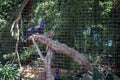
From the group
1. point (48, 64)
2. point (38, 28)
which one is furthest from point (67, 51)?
point (38, 28)

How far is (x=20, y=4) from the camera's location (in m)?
4.30

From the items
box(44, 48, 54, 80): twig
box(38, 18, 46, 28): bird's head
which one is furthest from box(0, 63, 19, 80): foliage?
box(38, 18, 46, 28): bird's head

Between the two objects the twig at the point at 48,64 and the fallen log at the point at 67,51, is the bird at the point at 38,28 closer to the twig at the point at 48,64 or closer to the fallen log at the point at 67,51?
the fallen log at the point at 67,51

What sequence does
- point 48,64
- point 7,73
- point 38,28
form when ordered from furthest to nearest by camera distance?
point 38,28
point 48,64
point 7,73

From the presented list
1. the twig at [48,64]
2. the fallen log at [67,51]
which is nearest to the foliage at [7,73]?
the twig at [48,64]

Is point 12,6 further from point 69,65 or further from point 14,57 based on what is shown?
point 69,65

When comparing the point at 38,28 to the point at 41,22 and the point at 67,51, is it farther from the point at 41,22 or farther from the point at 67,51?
the point at 67,51

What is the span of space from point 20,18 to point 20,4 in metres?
0.26

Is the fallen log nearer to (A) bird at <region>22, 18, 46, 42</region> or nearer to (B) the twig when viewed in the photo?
(B) the twig

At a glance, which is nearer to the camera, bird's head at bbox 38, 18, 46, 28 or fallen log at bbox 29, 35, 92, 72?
fallen log at bbox 29, 35, 92, 72

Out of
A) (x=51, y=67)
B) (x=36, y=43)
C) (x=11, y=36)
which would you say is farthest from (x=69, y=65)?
(x=11, y=36)

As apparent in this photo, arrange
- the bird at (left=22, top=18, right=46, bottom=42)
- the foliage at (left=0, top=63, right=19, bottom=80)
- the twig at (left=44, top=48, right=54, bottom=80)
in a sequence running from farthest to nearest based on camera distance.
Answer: the bird at (left=22, top=18, right=46, bottom=42) < the twig at (left=44, top=48, right=54, bottom=80) < the foliage at (left=0, top=63, right=19, bottom=80)

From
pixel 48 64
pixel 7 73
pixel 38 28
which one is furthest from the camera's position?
pixel 38 28

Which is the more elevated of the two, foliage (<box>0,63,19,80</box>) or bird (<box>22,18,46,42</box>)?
bird (<box>22,18,46,42</box>)
